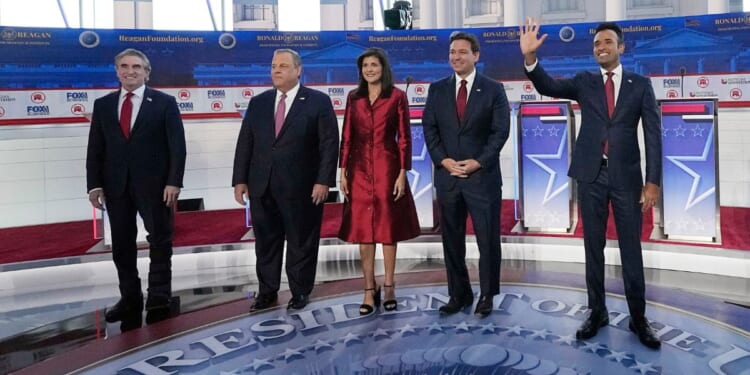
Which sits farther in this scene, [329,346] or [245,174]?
[245,174]

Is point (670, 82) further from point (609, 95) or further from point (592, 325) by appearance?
point (592, 325)

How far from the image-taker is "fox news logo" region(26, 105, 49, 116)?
6.20m

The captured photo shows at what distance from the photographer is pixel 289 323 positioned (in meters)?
3.23

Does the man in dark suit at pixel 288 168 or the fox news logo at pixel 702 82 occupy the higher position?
the fox news logo at pixel 702 82

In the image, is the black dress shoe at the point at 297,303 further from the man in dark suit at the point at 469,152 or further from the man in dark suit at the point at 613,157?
the man in dark suit at the point at 613,157

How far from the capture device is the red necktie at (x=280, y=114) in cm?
341

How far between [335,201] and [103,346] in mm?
4453

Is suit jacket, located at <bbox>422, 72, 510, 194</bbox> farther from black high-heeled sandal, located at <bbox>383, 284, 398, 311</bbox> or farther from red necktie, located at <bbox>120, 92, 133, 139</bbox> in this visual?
red necktie, located at <bbox>120, 92, 133, 139</bbox>

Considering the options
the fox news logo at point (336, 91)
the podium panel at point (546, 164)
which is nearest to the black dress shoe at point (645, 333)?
the podium panel at point (546, 164)

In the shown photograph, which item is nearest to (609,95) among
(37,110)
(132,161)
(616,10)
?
(132,161)

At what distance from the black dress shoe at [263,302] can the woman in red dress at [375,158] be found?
0.61 meters

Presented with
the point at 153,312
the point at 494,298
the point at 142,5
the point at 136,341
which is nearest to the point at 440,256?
the point at 494,298

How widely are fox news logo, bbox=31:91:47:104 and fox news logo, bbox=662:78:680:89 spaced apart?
6.93m

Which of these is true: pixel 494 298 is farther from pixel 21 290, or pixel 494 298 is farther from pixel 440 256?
pixel 21 290
